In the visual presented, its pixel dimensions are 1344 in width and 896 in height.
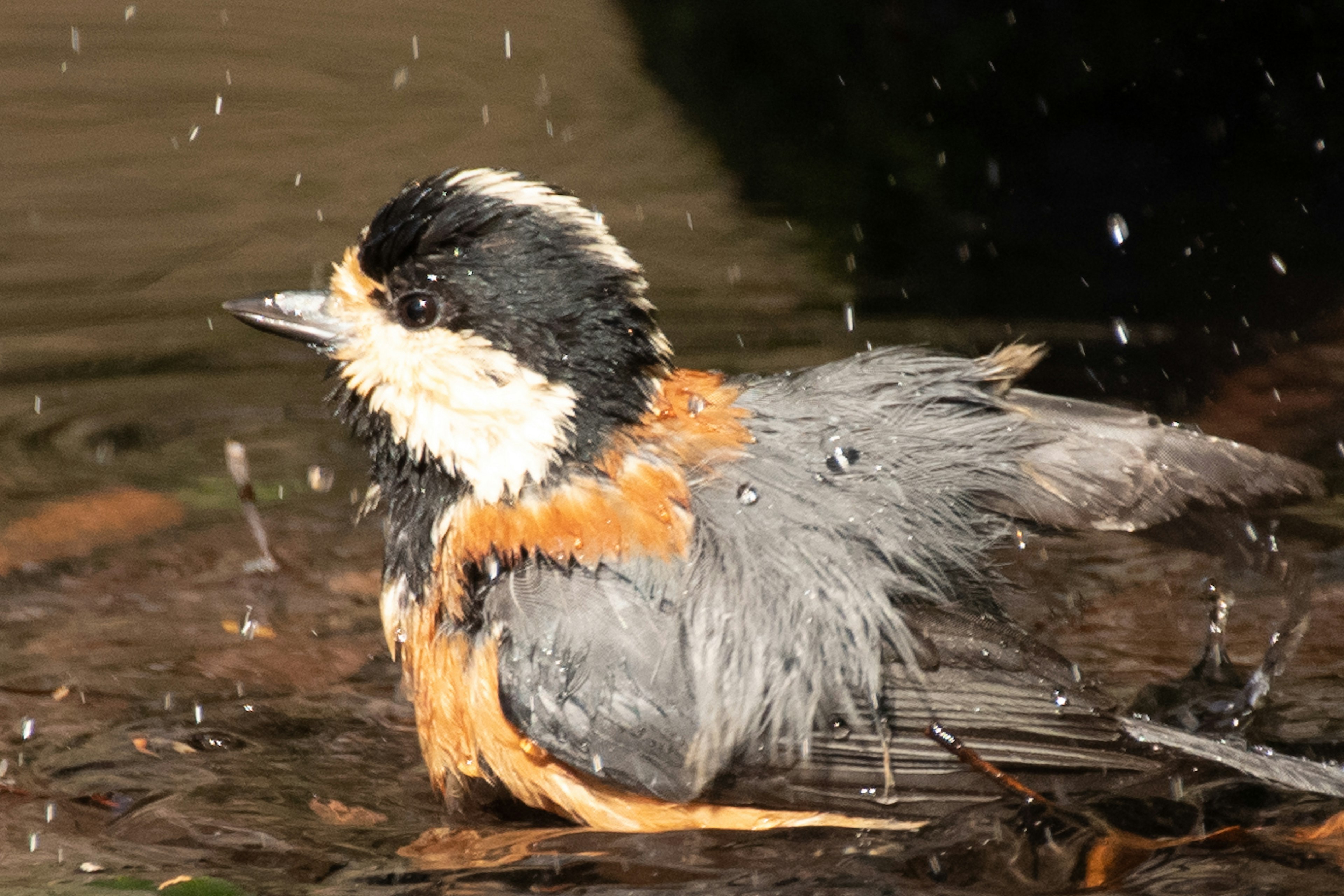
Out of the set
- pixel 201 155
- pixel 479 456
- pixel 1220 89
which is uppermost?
pixel 479 456

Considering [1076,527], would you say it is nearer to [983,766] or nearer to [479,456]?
[983,766]

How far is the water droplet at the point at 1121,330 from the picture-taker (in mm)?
6598

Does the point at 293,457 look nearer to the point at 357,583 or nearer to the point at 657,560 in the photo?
the point at 357,583

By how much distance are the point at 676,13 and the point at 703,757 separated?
8.01 metres

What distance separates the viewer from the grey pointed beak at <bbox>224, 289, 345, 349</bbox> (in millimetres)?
3588

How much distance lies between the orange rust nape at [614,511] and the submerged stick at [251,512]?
1.56m

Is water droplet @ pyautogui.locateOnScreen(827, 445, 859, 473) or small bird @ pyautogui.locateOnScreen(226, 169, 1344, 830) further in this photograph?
water droplet @ pyautogui.locateOnScreen(827, 445, 859, 473)

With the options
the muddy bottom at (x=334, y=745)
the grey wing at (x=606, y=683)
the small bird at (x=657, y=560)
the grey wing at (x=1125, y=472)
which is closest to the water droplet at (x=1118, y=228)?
the muddy bottom at (x=334, y=745)

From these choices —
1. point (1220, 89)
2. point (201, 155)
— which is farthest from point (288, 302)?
point (1220, 89)

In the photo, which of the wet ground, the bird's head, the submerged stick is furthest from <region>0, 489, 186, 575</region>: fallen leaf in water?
the bird's head

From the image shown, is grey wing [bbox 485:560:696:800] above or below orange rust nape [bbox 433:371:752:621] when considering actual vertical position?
below

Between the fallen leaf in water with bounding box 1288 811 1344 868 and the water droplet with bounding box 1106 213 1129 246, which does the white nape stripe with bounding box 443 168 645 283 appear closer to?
the fallen leaf in water with bounding box 1288 811 1344 868

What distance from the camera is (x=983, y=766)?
337 centimetres

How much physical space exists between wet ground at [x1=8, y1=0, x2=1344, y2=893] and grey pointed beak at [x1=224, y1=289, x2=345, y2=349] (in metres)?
0.98
